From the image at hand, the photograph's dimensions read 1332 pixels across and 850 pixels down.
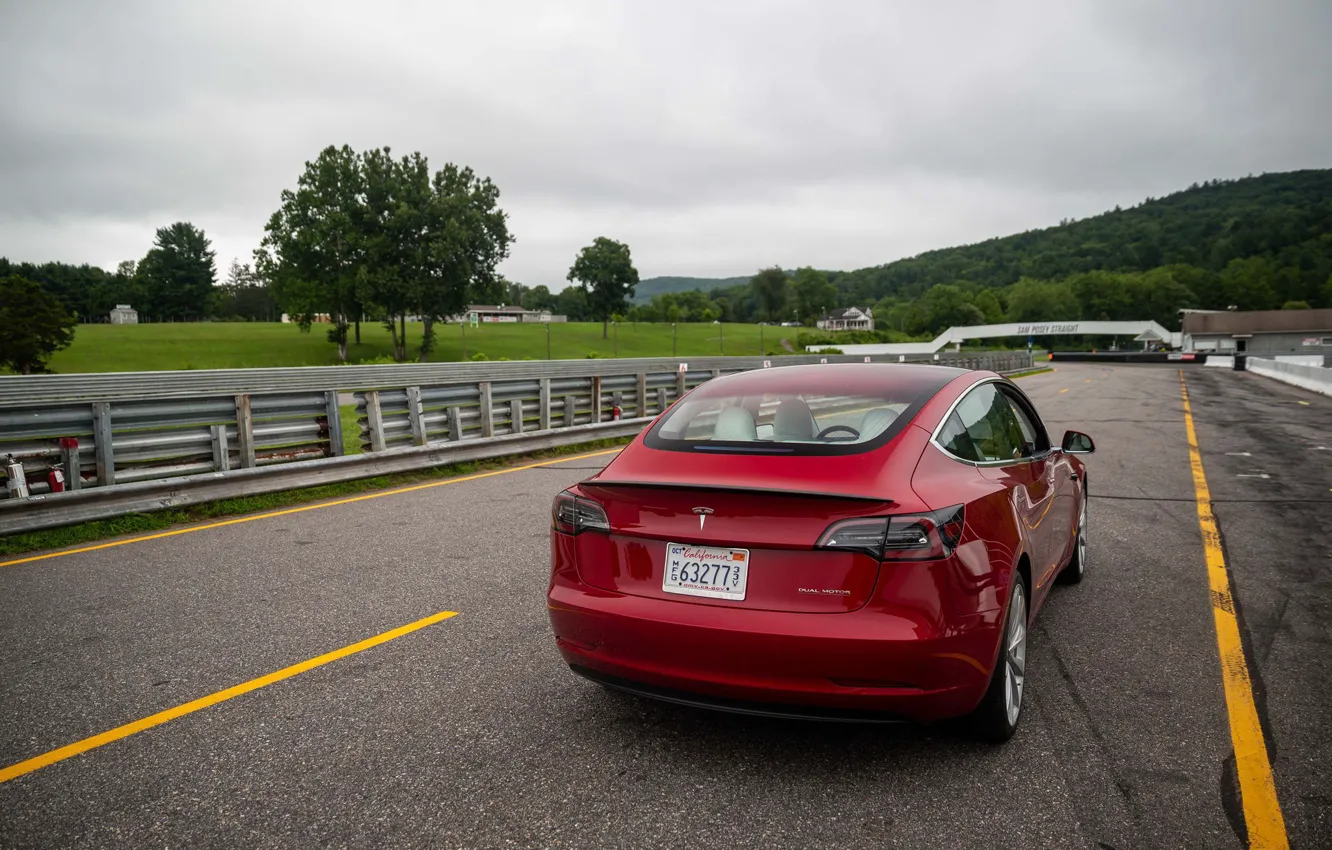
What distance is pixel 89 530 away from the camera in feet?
26.0

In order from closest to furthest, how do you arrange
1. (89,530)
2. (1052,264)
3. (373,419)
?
(89,530) → (373,419) → (1052,264)

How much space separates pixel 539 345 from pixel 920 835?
93561 millimetres

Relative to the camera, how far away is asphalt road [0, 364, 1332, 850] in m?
2.88

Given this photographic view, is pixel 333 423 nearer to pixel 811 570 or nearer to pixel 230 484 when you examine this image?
pixel 230 484

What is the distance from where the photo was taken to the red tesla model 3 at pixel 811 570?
296 cm

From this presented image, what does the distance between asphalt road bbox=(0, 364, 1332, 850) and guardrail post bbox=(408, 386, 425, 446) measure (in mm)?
5090

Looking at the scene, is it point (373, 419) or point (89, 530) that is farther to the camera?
point (373, 419)

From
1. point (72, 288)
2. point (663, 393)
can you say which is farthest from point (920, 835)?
point (72, 288)

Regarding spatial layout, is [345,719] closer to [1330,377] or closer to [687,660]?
[687,660]

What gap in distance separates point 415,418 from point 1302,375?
123 feet

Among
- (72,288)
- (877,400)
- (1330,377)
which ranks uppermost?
(72,288)

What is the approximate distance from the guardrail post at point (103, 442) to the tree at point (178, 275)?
154 meters

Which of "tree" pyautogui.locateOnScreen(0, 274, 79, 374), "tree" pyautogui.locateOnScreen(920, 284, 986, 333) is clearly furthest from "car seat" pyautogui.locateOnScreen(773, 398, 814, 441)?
"tree" pyautogui.locateOnScreen(920, 284, 986, 333)

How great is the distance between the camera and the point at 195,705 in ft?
13.0
